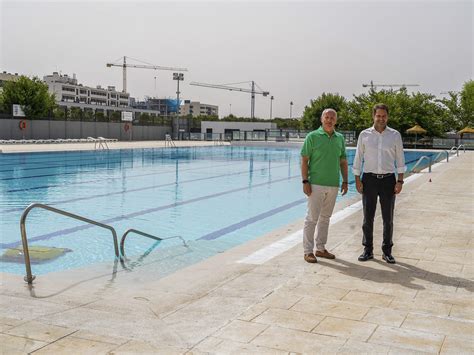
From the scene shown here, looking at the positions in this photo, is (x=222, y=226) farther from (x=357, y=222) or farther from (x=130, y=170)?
(x=130, y=170)

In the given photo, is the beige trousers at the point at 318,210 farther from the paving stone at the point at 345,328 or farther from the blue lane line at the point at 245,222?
the blue lane line at the point at 245,222

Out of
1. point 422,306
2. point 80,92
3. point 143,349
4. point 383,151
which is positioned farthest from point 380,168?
point 80,92

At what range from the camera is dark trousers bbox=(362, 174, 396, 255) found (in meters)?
5.55

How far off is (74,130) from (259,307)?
42.2 m

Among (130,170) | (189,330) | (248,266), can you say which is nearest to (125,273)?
(248,266)

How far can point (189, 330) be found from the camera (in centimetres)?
357

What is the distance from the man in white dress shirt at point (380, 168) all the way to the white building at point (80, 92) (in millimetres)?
129222

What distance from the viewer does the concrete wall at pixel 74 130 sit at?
38.8 metres

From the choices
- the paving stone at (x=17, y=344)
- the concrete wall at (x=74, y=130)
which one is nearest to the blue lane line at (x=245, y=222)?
the paving stone at (x=17, y=344)

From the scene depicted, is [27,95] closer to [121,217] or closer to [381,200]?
[121,217]

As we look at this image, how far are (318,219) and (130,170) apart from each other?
1610 cm

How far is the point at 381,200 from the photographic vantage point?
5641 mm

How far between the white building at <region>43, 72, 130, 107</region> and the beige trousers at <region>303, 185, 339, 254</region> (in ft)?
423

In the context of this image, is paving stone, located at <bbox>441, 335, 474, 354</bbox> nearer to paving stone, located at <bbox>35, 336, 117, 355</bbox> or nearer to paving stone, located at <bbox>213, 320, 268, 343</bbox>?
paving stone, located at <bbox>213, 320, 268, 343</bbox>
